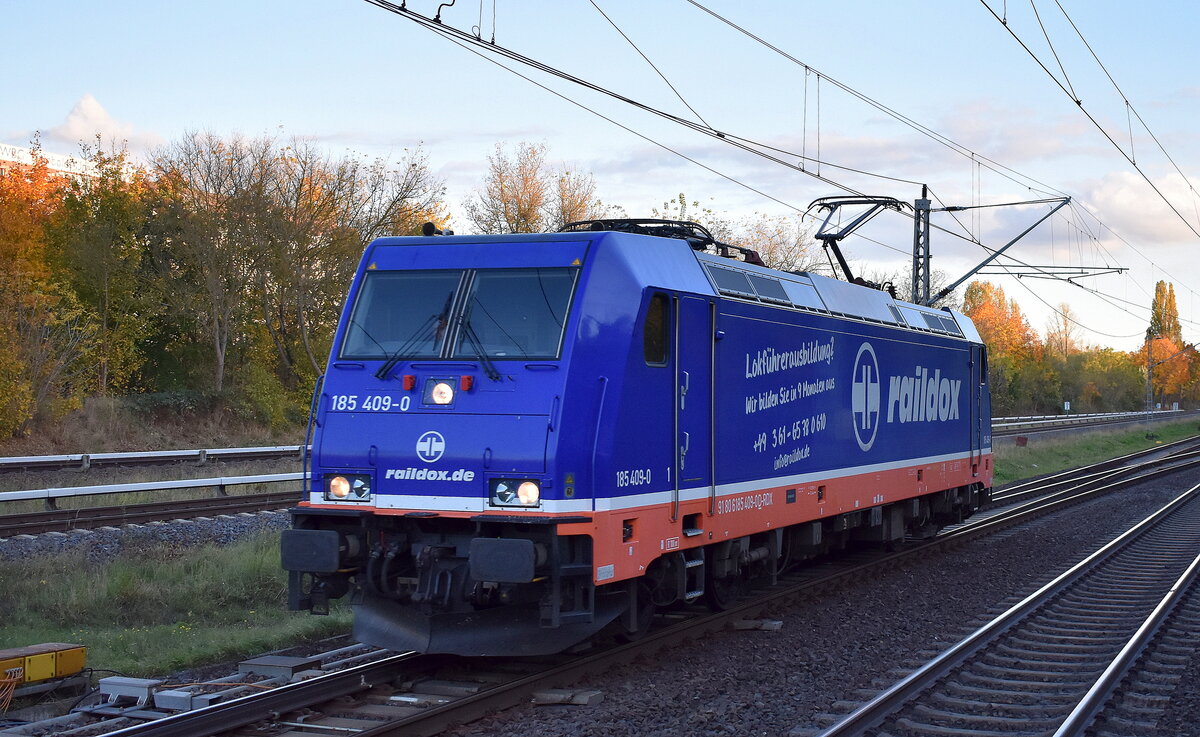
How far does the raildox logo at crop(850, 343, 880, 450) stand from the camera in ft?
44.8

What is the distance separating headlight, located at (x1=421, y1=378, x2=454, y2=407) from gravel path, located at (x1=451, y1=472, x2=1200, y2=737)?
2.36 metres

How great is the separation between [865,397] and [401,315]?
6.80 metres

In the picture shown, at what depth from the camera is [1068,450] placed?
4516 cm

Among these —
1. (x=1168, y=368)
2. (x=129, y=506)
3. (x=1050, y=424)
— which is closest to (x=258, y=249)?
(x=129, y=506)

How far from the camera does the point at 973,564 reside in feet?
51.6

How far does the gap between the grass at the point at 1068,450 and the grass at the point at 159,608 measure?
2448 cm

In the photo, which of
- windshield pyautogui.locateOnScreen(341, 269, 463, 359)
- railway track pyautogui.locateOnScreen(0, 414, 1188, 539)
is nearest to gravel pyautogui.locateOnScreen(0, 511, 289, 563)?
railway track pyautogui.locateOnScreen(0, 414, 1188, 539)

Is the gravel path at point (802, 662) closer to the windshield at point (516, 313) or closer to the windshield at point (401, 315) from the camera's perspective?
the windshield at point (516, 313)

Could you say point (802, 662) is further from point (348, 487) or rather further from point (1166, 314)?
point (1166, 314)

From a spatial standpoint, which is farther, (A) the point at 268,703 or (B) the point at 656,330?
(B) the point at 656,330

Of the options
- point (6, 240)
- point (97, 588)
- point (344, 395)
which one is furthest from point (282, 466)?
point (344, 395)

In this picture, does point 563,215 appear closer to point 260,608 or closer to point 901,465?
point 901,465

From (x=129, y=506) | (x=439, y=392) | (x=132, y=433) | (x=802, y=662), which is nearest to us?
(x=439, y=392)

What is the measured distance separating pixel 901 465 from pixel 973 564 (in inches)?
72.1
